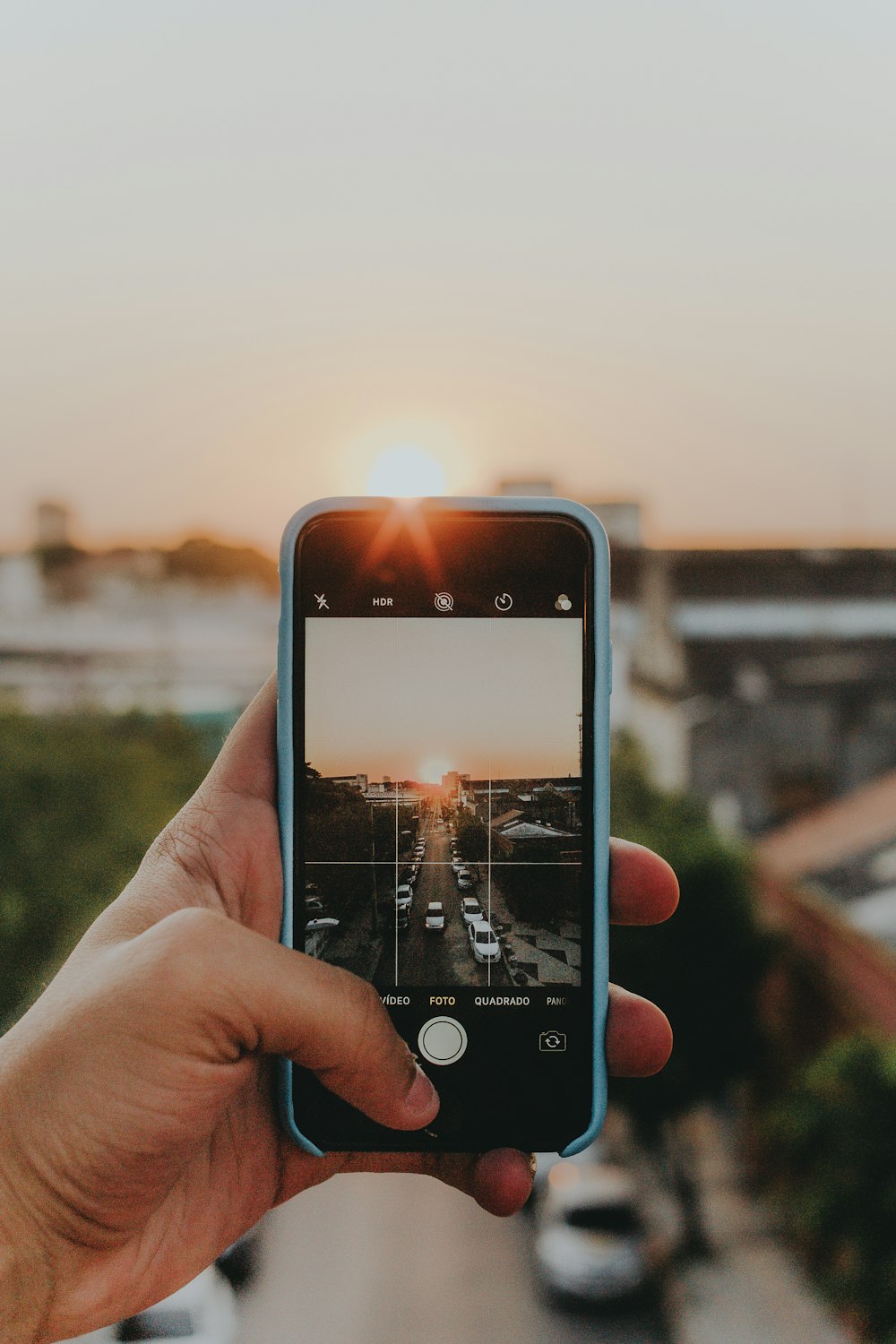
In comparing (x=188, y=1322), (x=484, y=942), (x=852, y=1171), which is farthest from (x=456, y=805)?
(x=188, y=1322)

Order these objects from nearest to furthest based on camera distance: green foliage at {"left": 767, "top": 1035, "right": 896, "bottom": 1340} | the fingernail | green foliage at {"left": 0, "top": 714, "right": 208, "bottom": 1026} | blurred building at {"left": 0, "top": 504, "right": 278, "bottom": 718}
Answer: the fingernail < green foliage at {"left": 767, "top": 1035, "right": 896, "bottom": 1340} < green foliage at {"left": 0, "top": 714, "right": 208, "bottom": 1026} < blurred building at {"left": 0, "top": 504, "right": 278, "bottom": 718}

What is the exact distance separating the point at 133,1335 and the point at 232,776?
4.64 m

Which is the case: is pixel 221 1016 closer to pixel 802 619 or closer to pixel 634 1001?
pixel 634 1001

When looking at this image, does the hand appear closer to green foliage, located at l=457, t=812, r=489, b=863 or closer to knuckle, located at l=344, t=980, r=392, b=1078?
knuckle, located at l=344, t=980, r=392, b=1078

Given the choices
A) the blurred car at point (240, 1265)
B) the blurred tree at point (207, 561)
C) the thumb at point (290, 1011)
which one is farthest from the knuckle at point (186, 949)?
the blurred tree at point (207, 561)

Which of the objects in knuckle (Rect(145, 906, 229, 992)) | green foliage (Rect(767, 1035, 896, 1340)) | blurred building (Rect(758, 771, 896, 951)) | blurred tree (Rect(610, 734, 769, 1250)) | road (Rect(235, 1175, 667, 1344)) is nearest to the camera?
knuckle (Rect(145, 906, 229, 992))

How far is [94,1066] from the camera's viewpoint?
896mm

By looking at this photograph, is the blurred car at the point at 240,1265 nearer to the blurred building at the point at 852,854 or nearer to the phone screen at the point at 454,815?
the blurred building at the point at 852,854

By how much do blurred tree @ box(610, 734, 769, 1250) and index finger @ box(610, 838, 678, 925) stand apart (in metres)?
6.77

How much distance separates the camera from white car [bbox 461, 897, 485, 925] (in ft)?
3.47

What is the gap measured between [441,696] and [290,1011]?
0.31 m

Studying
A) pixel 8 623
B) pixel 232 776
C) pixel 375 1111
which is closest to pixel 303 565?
pixel 232 776

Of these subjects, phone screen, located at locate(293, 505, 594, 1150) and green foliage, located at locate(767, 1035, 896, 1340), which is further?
green foliage, located at locate(767, 1035, 896, 1340)

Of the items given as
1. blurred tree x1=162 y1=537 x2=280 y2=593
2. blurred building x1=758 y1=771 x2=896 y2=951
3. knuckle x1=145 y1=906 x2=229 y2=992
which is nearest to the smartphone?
knuckle x1=145 y1=906 x2=229 y2=992
